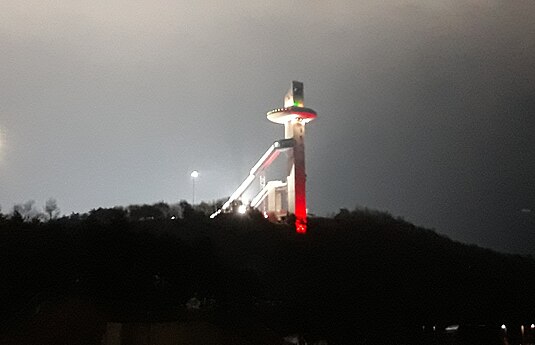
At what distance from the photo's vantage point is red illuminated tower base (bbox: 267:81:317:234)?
55406 millimetres

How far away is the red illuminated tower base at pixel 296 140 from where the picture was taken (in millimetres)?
55406

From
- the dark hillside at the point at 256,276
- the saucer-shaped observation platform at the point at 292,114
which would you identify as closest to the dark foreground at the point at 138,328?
the dark hillside at the point at 256,276

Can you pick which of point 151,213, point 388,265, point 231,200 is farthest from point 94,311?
point 231,200

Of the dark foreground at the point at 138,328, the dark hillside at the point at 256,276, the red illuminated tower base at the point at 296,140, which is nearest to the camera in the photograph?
the dark foreground at the point at 138,328

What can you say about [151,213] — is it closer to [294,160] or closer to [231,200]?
[231,200]

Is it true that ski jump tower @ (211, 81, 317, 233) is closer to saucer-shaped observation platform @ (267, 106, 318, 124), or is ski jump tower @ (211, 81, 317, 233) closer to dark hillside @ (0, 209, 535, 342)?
saucer-shaped observation platform @ (267, 106, 318, 124)

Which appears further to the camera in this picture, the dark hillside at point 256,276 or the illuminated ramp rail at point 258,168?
the illuminated ramp rail at point 258,168

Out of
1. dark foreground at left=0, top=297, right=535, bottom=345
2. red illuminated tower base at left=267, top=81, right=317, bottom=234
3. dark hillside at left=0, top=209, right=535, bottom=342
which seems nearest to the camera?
dark foreground at left=0, top=297, right=535, bottom=345

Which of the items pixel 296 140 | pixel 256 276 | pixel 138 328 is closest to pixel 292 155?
pixel 296 140

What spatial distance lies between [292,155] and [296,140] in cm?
136

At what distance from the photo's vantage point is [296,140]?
55969 mm

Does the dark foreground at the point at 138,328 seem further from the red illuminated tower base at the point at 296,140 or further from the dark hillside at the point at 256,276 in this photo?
the red illuminated tower base at the point at 296,140

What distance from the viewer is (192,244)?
2947cm

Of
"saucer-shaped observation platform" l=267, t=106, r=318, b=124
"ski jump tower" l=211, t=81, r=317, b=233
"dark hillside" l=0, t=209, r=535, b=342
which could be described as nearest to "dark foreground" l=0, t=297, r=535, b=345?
"dark hillside" l=0, t=209, r=535, b=342
